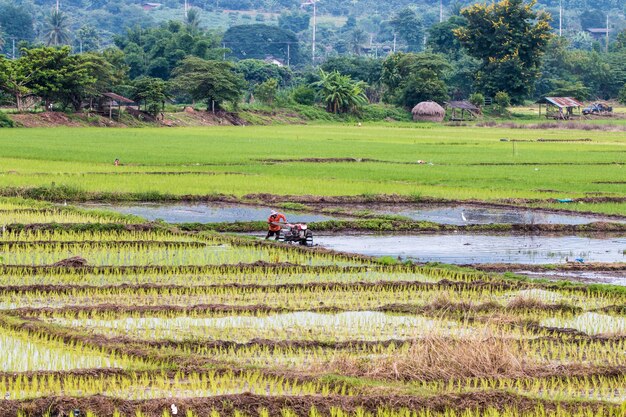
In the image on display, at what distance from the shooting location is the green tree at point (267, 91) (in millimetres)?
59719

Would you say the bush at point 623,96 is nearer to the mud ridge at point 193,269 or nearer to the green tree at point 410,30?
the green tree at point 410,30

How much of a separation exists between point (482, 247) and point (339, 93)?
46931 mm

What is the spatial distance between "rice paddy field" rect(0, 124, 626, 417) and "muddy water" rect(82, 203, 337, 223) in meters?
0.97

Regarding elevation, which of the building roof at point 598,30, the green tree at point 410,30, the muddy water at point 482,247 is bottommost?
the muddy water at point 482,247

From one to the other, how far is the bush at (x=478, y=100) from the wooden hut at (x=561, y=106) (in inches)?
134

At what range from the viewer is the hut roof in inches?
2436

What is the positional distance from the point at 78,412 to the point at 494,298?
17.8 feet

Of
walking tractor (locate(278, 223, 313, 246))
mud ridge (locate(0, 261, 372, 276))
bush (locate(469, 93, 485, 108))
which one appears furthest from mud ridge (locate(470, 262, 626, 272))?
bush (locate(469, 93, 485, 108))

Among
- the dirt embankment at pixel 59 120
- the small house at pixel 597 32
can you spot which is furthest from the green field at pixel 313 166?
the small house at pixel 597 32

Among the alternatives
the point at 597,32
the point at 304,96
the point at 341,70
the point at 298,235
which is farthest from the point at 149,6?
the point at 298,235

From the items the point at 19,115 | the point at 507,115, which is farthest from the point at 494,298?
the point at 507,115

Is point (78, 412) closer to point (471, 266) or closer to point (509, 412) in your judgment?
point (509, 412)

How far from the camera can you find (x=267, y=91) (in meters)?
60.1

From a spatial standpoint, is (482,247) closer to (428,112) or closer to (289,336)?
(289,336)
